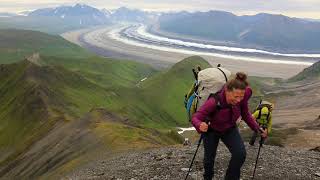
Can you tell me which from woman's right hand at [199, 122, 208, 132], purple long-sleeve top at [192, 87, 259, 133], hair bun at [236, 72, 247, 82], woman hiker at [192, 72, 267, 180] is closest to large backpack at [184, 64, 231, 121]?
woman hiker at [192, 72, 267, 180]

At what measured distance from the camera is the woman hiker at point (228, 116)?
1423 cm

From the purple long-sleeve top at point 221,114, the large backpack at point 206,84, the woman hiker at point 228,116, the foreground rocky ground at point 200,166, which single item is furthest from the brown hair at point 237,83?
the foreground rocky ground at point 200,166

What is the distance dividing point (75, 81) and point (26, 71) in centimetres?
2107

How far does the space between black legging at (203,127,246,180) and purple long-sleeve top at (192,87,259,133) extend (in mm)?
274

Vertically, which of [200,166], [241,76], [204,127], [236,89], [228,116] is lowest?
[200,166]

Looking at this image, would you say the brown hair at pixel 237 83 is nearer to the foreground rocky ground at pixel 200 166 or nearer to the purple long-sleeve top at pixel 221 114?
the purple long-sleeve top at pixel 221 114

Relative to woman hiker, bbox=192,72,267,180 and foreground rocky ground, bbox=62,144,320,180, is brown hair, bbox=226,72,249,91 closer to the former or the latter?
woman hiker, bbox=192,72,267,180

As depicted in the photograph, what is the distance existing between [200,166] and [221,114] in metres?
9.82

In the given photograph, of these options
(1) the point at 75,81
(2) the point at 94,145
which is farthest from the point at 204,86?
(1) the point at 75,81

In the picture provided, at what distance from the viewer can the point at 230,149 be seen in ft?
49.4

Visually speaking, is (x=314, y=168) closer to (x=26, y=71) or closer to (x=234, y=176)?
(x=234, y=176)

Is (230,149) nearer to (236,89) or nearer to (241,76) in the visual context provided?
(236,89)

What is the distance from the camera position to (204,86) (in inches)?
607

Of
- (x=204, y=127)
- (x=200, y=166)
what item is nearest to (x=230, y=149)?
(x=204, y=127)
